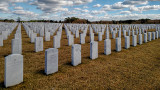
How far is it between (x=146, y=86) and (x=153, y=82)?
18.1 inches

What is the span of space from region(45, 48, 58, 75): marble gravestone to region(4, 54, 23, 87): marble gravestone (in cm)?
92

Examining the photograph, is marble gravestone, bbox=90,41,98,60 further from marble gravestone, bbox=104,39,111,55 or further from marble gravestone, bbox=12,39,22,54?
marble gravestone, bbox=12,39,22,54

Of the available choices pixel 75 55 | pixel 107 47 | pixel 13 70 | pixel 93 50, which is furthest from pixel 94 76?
pixel 107 47

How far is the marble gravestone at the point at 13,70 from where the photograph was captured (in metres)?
3.51

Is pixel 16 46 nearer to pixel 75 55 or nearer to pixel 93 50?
pixel 75 55

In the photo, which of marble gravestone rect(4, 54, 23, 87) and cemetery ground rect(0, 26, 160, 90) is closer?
marble gravestone rect(4, 54, 23, 87)

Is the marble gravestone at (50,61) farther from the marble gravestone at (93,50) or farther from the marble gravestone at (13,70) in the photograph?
the marble gravestone at (93,50)

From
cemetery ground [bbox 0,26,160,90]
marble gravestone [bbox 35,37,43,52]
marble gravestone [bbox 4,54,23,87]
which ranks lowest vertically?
cemetery ground [bbox 0,26,160,90]

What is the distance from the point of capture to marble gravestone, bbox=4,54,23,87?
3.51 meters

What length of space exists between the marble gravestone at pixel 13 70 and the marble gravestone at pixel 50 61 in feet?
3.02

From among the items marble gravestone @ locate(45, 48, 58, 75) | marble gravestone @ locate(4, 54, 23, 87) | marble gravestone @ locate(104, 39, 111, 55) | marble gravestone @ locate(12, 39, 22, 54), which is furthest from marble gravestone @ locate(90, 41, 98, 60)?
marble gravestone @ locate(12, 39, 22, 54)

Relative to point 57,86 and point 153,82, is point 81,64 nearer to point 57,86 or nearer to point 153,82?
point 57,86

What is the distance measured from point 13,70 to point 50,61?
1300 millimetres

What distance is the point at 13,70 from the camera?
367cm
